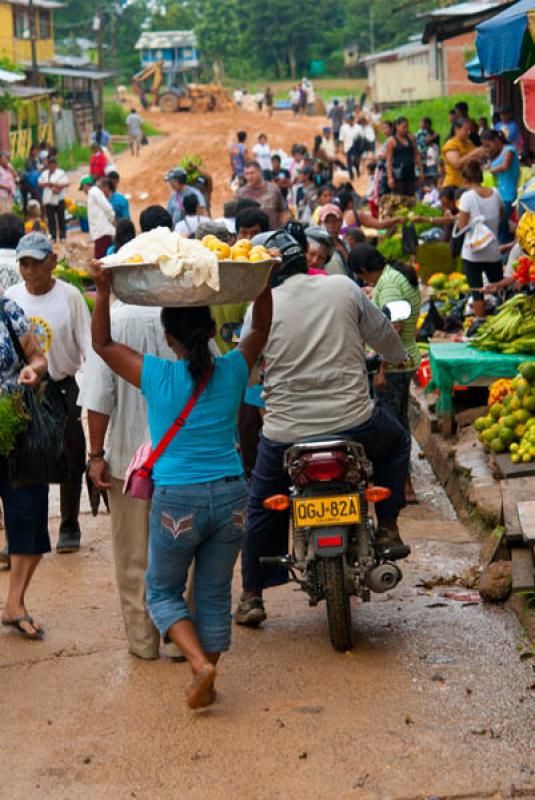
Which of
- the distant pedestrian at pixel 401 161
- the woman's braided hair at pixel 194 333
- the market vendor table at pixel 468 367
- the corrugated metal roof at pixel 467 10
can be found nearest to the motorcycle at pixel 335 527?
the woman's braided hair at pixel 194 333

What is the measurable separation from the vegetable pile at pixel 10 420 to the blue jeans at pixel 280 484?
3.76 feet

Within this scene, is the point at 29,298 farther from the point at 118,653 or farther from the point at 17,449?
the point at 118,653

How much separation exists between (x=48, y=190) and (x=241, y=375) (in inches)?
933

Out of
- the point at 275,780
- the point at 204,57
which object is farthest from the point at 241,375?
the point at 204,57

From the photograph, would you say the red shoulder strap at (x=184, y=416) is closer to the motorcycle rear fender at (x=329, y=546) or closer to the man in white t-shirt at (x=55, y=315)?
the motorcycle rear fender at (x=329, y=546)

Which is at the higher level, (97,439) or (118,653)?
(97,439)

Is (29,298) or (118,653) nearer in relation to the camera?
(118,653)

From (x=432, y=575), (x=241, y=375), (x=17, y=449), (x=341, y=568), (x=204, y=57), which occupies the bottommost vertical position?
(x=432, y=575)

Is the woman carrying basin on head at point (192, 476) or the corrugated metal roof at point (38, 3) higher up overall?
the corrugated metal roof at point (38, 3)

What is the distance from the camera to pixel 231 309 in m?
7.98

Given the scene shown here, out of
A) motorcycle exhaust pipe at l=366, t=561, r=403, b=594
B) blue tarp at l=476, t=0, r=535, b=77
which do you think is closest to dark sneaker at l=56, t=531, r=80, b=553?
motorcycle exhaust pipe at l=366, t=561, r=403, b=594

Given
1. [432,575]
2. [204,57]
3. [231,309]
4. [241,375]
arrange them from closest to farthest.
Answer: [241,375] → [432,575] → [231,309] → [204,57]

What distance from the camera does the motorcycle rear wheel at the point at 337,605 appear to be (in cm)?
584

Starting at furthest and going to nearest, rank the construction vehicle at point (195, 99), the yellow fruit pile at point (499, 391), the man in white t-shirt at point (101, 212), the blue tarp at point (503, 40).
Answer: the construction vehicle at point (195, 99) < the man in white t-shirt at point (101, 212) < the blue tarp at point (503, 40) < the yellow fruit pile at point (499, 391)
